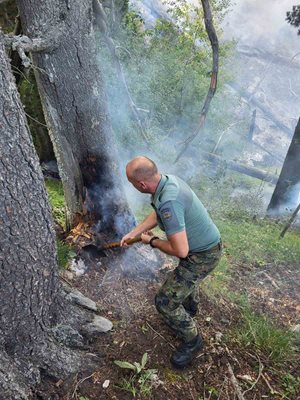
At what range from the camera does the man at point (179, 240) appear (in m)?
2.45

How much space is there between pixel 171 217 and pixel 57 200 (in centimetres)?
301

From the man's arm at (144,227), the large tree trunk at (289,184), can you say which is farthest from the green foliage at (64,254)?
the large tree trunk at (289,184)

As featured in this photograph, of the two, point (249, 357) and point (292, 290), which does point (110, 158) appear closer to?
point (249, 357)

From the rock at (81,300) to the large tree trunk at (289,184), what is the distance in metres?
6.58

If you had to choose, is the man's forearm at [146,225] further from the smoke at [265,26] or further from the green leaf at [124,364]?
the smoke at [265,26]

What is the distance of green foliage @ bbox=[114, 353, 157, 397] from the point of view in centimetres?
252

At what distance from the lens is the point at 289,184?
8.60 meters

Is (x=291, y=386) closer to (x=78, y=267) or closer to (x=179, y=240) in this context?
(x=179, y=240)

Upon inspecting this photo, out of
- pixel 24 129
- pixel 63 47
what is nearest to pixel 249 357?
pixel 24 129

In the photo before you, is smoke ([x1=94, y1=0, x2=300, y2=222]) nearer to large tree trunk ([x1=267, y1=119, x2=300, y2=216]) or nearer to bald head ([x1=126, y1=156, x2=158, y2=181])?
bald head ([x1=126, y1=156, x2=158, y2=181])

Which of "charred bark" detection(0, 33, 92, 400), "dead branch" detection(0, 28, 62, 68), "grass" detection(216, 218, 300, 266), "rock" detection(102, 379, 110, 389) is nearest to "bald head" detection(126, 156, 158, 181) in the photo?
"charred bark" detection(0, 33, 92, 400)

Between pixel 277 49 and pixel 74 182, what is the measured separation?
49022 mm

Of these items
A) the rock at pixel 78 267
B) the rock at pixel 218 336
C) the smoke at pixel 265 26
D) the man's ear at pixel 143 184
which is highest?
the smoke at pixel 265 26

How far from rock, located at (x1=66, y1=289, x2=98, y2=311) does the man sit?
0.63 metres
